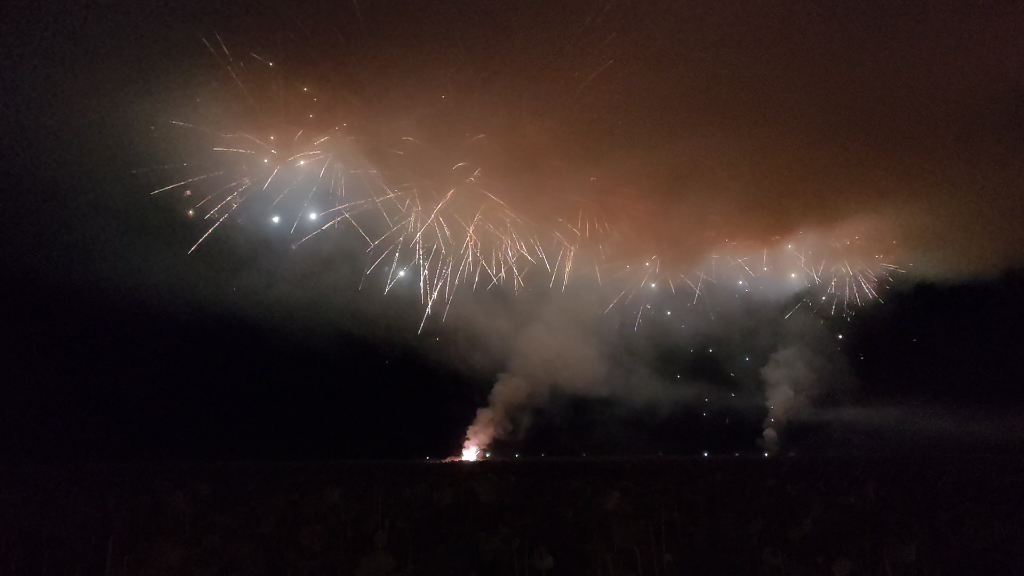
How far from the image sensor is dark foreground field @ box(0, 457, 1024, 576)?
3.29m

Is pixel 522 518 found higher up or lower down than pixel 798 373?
lower down

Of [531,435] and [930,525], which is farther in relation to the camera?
[531,435]

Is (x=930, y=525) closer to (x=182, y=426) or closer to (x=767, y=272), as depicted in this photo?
(x=767, y=272)

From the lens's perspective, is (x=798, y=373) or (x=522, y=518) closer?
(x=522, y=518)

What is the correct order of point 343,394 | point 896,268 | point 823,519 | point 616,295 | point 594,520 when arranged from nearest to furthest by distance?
point 594,520, point 823,519, point 343,394, point 896,268, point 616,295

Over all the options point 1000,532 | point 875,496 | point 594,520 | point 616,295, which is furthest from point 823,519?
point 616,295

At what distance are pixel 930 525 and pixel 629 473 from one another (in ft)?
7.00

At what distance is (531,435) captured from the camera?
385 inches

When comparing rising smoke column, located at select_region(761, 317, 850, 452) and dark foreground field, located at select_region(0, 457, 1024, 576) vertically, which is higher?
rising smoke column, located at select_region(761, 317, 850, 452)

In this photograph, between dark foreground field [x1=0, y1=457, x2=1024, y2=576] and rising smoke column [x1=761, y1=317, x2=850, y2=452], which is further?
rising smoke column [x1=761, y1=317, x2=850, y2=452]

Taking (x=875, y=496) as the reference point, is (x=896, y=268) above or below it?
above

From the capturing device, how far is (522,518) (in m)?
3.60

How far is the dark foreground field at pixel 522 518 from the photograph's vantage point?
3289mm

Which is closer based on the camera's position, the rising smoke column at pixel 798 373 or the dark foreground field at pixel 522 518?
the dark foreground field at pixel 522 518
